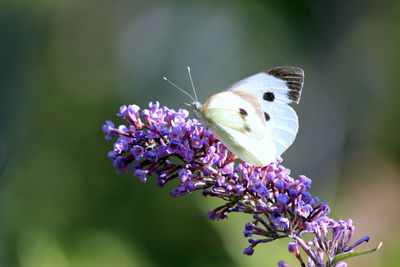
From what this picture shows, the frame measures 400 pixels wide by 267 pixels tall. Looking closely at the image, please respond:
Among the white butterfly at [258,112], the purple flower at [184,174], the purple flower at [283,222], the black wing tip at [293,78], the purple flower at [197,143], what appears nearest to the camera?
the purple flower at [283,222]

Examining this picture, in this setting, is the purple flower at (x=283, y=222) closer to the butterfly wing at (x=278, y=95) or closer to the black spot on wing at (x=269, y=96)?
the butterfly wing at (x=278, y=95)

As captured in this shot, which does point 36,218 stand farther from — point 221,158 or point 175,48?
point 175,48

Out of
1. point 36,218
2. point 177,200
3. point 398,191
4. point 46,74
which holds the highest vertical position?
point 398,191

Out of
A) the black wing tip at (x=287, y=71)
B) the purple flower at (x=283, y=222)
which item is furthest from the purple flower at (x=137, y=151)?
the black wing tip at (x=287, y=71)

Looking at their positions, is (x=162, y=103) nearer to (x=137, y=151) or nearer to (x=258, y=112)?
(x=258, y=112)

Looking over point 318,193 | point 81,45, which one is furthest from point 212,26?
point 318,193

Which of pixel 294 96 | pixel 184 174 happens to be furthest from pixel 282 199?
pixel 294 96
